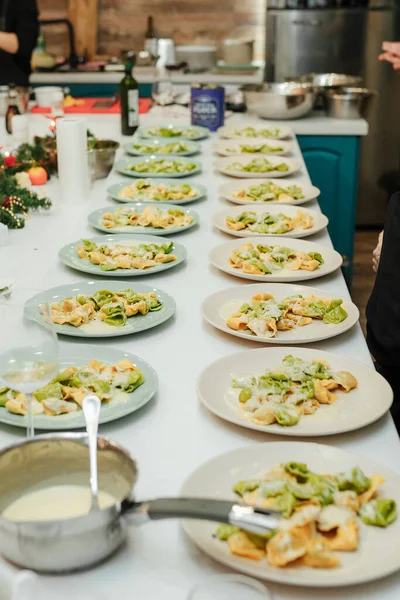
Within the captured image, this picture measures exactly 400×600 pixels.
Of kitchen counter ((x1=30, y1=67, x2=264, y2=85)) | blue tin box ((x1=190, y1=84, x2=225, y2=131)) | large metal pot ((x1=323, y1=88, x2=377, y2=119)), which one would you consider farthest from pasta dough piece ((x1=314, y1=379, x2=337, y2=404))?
kitchen counter ((x1=30, y1=67, x2=264, y2=85))

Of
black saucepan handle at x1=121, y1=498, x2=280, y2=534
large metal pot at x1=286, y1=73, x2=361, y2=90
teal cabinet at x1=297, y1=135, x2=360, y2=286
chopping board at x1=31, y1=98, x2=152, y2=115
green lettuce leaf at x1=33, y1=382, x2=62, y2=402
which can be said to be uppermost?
large metal pot at x1=286, y1=73, x2=361, y2=90

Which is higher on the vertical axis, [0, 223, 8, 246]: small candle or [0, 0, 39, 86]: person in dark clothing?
[0, 0, 39, 86]: person in dark clothing

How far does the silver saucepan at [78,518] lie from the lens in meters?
0.84

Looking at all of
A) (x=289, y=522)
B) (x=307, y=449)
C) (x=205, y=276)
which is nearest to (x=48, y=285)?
(x=205, y=276)

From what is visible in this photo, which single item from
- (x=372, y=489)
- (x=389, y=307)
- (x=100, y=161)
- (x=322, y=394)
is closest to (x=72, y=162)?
(x=100, y=161)

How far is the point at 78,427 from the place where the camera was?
3.75ft

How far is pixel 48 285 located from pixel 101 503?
90cm

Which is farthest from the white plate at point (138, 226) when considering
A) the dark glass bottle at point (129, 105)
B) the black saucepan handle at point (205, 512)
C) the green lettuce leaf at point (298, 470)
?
the black saucepan handle at point (205, 512)

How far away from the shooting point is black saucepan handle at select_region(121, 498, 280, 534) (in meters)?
0.84

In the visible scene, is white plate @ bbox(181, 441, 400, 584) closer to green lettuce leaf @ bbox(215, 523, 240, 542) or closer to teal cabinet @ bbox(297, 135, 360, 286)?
green lettuce leaf @ bbox(215, 523, 240, 542)

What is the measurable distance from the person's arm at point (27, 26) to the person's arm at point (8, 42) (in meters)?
0.02

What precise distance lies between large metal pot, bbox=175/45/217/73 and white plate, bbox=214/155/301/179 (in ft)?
8.99

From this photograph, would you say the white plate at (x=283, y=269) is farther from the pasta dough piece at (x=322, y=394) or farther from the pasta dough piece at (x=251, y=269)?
the pasta dough piece at (x=322, y=394)

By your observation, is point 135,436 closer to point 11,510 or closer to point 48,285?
point 11,510
